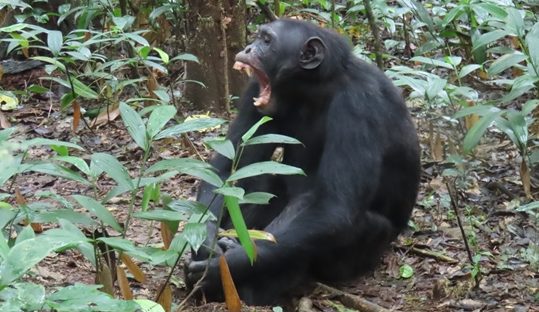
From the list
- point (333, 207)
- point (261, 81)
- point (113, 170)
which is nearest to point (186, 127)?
point (113, 170)

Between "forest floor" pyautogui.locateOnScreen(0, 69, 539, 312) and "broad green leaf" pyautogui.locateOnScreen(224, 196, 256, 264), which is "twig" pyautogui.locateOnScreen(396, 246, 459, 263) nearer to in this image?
"forest floor" pyautogui.locateOnScreen(0, 69, 539, 312)

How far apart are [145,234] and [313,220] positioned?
1.30m

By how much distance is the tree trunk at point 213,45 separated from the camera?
7637mm

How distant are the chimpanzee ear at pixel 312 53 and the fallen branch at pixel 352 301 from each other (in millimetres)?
1427

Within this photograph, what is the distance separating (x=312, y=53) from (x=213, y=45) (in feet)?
7.88

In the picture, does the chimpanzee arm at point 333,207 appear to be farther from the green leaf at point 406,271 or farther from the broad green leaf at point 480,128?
the broad green leaf at point 480,128

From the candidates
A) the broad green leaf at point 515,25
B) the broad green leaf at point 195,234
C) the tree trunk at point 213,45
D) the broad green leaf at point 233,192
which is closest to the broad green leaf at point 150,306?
the broad green leaf at point 195,234

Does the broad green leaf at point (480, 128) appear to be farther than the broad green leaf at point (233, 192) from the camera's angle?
Yes

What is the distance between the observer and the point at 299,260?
489 cm

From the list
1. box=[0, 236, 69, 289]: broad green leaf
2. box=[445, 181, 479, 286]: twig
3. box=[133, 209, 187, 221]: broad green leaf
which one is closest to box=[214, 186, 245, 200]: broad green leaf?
box=[133, 209, 187, 221]: broad green leaf

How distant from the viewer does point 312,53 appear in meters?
5.48

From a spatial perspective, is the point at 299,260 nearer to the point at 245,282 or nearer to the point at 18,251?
the point at 245,282

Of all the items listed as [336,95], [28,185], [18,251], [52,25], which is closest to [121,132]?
[28,185]

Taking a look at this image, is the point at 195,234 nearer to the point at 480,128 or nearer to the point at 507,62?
the point at 480,128
